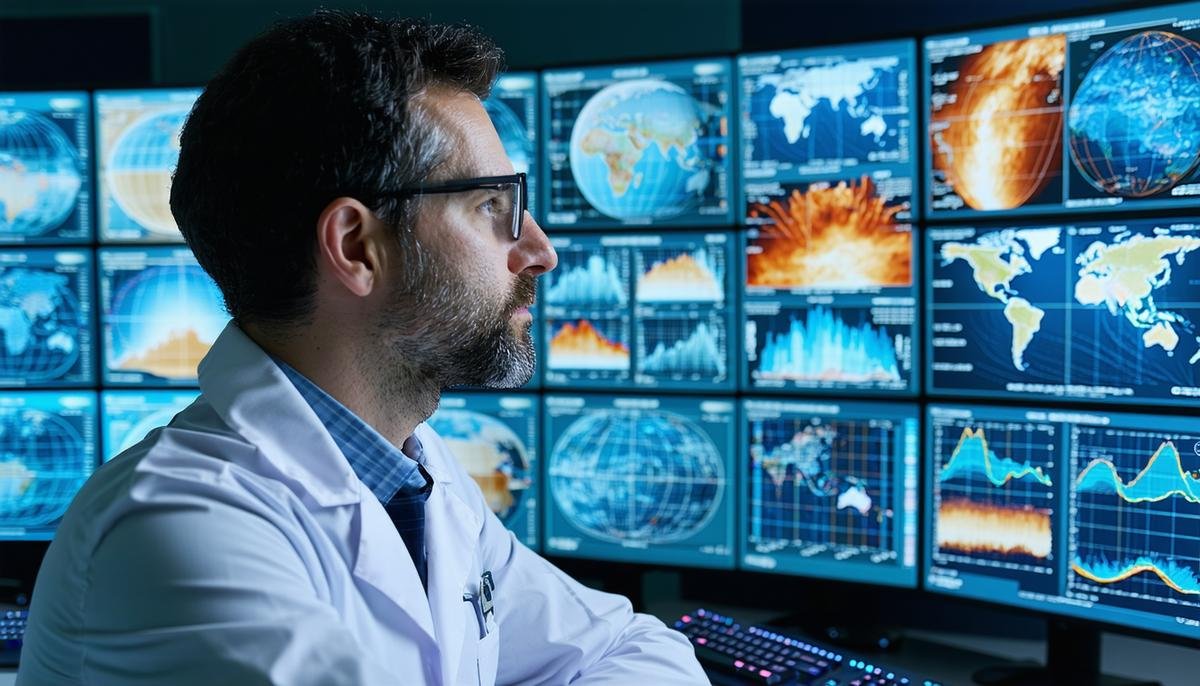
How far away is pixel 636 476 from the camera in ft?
6.53

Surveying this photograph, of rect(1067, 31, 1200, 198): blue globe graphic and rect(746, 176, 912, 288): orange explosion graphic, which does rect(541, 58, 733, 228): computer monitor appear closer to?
rect(746, 176, 912, 288): orange explosion graphic

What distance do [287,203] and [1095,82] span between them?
1237 millimetres

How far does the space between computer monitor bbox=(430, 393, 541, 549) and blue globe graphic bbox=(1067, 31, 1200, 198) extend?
3.62 ft

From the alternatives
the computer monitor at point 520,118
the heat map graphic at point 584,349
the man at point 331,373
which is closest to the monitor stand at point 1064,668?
the man at point 331,373

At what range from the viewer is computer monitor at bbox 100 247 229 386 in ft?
7.08

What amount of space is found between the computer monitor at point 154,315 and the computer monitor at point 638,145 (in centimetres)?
79

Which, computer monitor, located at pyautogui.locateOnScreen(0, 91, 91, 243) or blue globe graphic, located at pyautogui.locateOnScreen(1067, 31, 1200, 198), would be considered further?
computer monitor, located at pyautogui.locateOnScreen(0, 91, 91, 243)

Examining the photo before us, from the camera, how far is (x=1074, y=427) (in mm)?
1605

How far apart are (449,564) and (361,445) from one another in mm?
185

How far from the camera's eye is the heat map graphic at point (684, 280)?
1.92 meters

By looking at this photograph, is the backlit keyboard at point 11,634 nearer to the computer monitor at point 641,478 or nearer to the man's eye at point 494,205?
the computer monitor at point 641,478

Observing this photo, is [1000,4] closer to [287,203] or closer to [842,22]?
[842,22]

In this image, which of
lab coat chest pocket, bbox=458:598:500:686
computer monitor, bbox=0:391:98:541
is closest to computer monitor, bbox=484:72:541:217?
lab coat chest pocket, bbox=458:598:500:686

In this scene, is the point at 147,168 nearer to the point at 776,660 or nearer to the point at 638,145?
the point at 638,145
